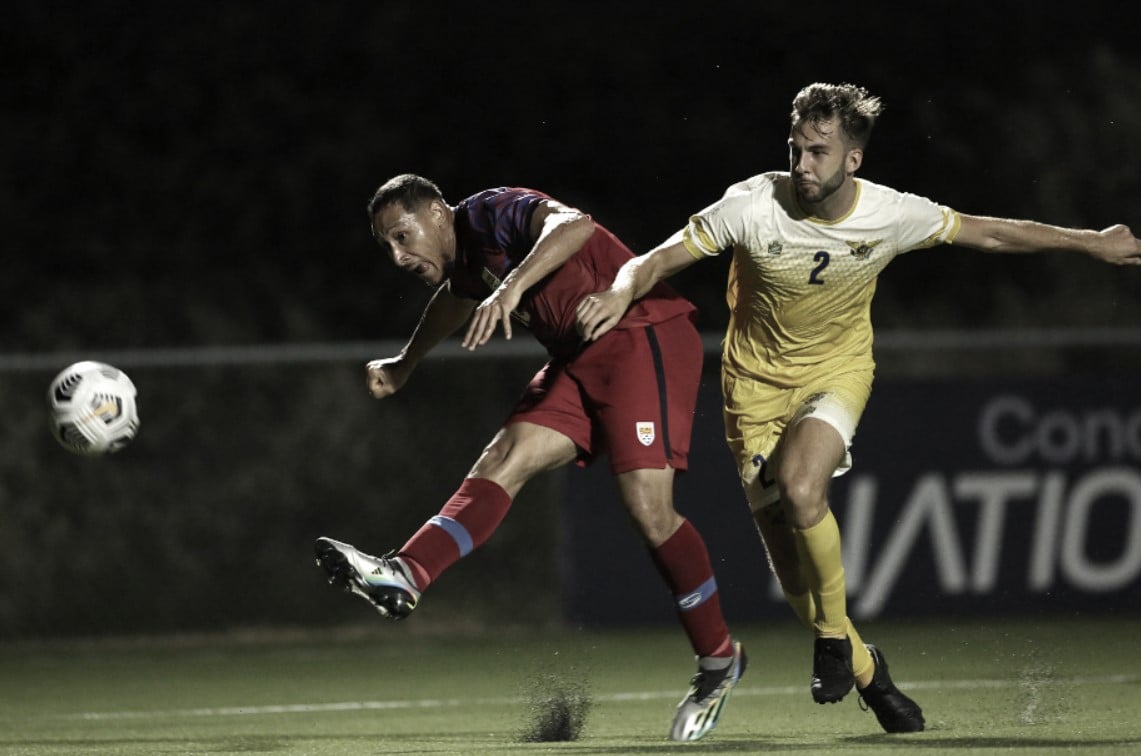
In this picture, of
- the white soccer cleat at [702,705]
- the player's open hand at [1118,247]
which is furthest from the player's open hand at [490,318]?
the player's open hand at [1118,247]

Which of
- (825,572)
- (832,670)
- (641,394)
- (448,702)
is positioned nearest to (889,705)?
(832,670)

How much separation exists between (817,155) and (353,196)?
39.3ft

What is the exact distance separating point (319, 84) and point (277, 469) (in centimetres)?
793

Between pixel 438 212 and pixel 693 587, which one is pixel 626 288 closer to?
pixel 438 212

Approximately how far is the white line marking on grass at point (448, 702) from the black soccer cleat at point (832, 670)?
218 centimetres

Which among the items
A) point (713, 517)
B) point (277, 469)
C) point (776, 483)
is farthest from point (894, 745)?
point (277, 469)

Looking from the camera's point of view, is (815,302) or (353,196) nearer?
(815,302)

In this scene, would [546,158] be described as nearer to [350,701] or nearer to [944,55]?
[944,55]

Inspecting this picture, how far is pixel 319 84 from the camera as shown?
19812mm

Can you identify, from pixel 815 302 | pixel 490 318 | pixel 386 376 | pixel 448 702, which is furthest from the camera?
pixel 448 702

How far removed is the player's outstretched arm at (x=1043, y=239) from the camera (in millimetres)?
7125

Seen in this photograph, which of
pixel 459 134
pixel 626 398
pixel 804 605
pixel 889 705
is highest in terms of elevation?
pixel 459 134

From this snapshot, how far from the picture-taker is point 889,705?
286 inches

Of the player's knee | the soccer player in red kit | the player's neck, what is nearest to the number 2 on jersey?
the player's neck
